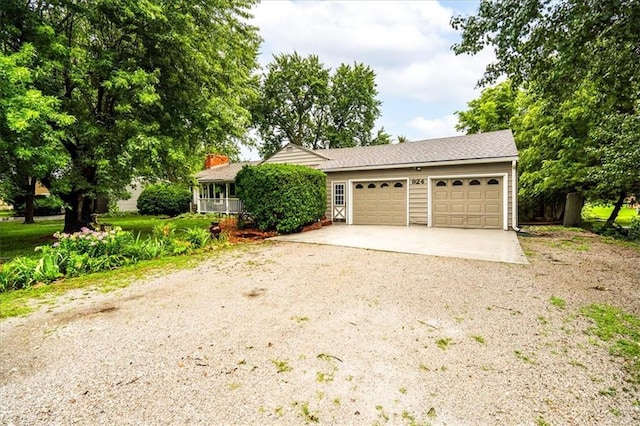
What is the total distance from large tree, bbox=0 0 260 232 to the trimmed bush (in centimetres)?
1060

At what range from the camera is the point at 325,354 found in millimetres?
2787

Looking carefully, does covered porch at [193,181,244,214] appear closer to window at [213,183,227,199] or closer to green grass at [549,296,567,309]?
window at [213,183,227,199]

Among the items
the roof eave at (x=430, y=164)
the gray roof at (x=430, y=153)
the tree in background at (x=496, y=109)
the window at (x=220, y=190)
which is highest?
the tree in background at (x=496, y=109)

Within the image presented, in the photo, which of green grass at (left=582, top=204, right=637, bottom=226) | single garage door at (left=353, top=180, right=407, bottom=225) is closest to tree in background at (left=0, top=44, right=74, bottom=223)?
single garage door at (left=353, top=180, right=407, bottom=225)

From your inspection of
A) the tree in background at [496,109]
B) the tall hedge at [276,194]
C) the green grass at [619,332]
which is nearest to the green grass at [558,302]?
the green grass at [619,332]

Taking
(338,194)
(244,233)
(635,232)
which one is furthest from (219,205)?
(635,232)

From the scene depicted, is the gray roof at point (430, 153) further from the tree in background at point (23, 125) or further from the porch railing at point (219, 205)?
the tree in background at point (23, 125)

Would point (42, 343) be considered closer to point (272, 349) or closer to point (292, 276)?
point (272, 349)

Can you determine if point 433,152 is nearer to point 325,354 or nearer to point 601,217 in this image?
point 325,354

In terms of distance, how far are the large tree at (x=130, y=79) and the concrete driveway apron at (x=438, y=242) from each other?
4.28 metres

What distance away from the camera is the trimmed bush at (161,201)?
20.1m

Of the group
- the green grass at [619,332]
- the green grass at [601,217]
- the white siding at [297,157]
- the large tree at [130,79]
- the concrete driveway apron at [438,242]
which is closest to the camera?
the green grass at [619,332]

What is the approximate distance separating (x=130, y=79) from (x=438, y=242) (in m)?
8.79

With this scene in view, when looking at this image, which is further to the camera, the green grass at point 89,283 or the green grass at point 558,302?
the green grass at point 89,283
